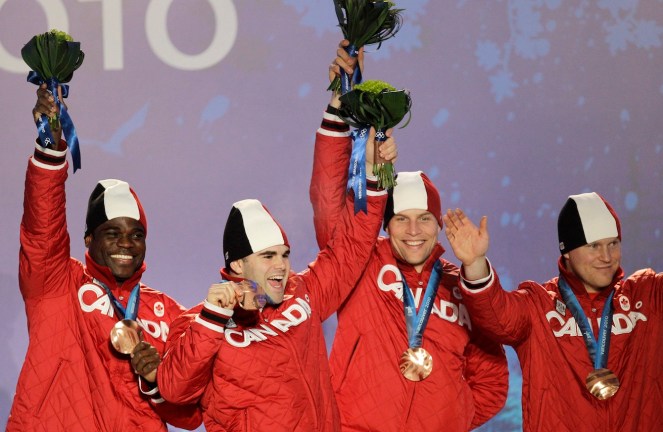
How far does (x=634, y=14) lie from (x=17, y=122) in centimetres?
285

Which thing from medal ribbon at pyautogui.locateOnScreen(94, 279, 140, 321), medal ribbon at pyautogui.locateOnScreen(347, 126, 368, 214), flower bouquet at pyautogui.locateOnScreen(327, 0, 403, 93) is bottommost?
medal ribbon at pyautogui.locateOnScreen(94, 279, 140, 321)

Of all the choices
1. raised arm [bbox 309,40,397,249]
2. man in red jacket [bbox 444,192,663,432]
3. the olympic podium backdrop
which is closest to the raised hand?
man in red jacket [bbox 444,192,663,432]

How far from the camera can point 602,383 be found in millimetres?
3359

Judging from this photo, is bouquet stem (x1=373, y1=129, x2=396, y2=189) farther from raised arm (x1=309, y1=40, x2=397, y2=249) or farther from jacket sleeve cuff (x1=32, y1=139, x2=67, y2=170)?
jacket sleeve cuff (x1=32, y1=139, x2=67, y2=170)

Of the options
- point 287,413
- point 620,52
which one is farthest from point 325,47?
point 287,413

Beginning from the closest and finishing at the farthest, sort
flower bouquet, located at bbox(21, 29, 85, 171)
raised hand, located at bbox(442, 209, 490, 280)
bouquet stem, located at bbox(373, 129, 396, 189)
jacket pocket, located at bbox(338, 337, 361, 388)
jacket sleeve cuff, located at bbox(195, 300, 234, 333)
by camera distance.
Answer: jacket sleeve cuff, located at bbox(195, 300, 234, 333)
raised hand, located at bbox(442, 209, 490, 280)
flower bouquet, located at bbox(21, 29, 85, 171)
bouquet stem, located at bbox(373, 129, 396, 189)
jacket pocket, located at bbox(338, 337, 361, 388)

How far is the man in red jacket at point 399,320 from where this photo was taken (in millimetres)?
3377

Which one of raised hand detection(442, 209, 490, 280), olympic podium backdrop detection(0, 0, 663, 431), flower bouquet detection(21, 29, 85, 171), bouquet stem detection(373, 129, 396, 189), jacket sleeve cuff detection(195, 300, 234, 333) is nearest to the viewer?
Answer: jacket sleeve cuff detection(195, 300, 234, 333)

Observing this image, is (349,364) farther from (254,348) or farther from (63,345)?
(63,345)

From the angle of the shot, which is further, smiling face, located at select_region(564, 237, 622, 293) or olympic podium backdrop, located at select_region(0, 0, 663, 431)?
olympic podium backdrop, located at select_region(0, 0, 663, 431)

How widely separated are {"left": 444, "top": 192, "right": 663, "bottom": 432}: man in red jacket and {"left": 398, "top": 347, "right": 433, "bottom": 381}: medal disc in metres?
0.23

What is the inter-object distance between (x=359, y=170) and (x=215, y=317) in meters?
0.73

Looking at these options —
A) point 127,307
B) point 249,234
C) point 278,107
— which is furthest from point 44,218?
point 278,107

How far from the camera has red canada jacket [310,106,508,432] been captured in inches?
133
